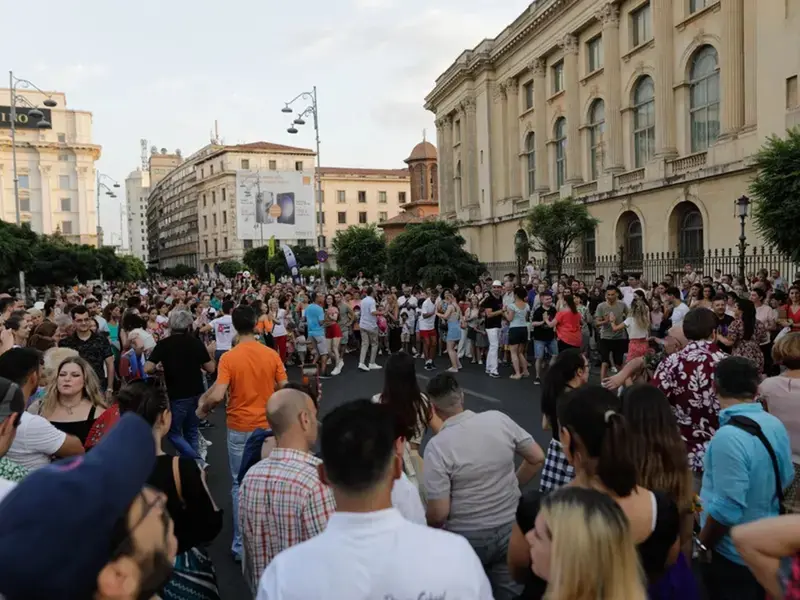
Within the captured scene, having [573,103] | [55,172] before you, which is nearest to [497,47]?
[573,103]

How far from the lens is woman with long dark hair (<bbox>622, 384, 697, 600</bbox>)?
292 centimetres

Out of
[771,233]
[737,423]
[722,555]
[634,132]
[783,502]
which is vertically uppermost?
[634,132]

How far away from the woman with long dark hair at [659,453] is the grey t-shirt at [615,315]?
7.95 meters

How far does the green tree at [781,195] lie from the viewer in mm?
13703

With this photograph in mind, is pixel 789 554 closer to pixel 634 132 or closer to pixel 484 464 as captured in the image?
pixel 484 464

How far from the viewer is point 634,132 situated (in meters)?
29.5

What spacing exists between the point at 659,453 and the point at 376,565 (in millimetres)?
1638

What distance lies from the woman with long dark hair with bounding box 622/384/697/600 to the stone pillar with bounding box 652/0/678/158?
86.0 ft

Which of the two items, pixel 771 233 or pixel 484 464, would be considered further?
pixel 771 233

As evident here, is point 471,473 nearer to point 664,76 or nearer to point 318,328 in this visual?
point 318,328

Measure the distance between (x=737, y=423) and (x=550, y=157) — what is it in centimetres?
Answer: 3506

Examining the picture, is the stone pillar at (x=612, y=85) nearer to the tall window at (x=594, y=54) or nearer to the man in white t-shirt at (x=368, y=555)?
the tall window at (x=594, y=54)

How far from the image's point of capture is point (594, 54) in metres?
32.2

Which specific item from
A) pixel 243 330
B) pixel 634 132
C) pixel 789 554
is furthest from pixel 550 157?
pixel 789 554
